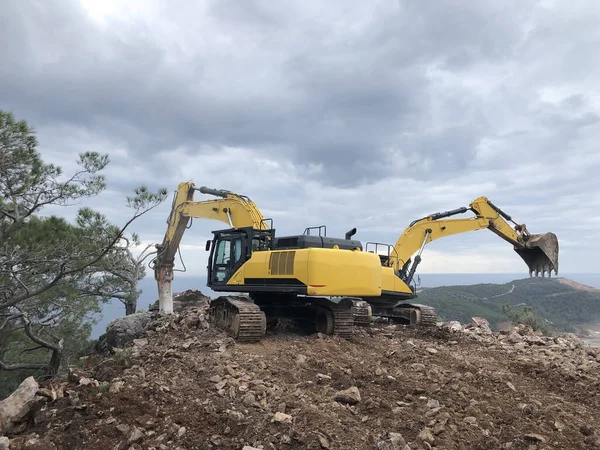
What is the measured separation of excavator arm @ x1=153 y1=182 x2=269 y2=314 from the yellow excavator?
31mm

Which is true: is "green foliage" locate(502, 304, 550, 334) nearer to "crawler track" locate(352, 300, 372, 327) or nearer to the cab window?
"crawler track" locate(352, 300, 372, 327)

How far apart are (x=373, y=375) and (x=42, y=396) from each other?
4821 mm

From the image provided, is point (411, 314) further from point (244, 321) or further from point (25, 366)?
point (25, 366)

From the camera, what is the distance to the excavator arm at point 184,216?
14070 millimetres

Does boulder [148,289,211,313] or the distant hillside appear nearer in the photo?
boulder [148,289,211,313]

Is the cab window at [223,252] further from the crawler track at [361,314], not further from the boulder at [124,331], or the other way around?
the crawler track at [361,314]

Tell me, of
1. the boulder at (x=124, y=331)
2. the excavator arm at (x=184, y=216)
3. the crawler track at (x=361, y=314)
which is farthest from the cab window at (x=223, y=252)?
the crawler track at (x=361, y=314)

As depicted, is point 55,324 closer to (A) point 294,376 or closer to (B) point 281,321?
(B) point 281,321

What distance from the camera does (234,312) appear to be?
10.5 m

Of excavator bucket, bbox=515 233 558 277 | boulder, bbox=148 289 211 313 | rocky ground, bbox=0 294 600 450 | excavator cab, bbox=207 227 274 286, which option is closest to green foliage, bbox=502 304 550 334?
excavator bucket, bbox=515 233 558 277

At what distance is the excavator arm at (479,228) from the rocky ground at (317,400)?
6089 mm

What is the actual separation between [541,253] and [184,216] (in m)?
11.6

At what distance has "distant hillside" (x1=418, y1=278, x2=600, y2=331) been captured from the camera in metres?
46.2

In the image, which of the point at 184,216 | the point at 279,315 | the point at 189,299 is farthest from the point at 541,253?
the point at 189,299
